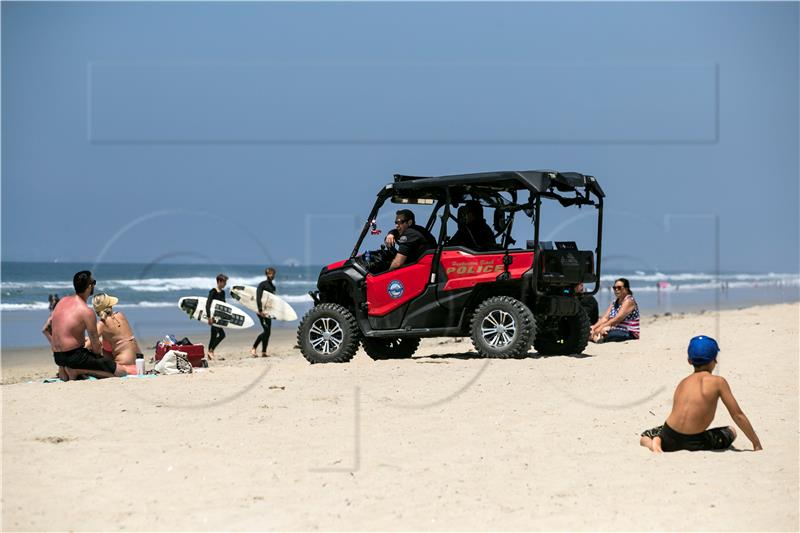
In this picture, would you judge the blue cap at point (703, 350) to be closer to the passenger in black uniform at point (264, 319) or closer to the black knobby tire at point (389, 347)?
the black knobby tire at point (389, 347)

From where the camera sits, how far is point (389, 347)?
1427 cm

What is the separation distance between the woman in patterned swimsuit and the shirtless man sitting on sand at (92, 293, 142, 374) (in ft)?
23.7

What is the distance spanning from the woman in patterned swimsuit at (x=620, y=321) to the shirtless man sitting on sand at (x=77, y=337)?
7665 mm

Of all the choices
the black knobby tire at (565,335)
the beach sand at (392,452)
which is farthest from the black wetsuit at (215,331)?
the black knobby tire at (565,335)

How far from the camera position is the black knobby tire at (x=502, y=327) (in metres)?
12.3

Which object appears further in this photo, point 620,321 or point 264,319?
point 264,319

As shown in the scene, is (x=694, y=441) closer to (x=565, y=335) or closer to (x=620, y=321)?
(x=565, y=335)

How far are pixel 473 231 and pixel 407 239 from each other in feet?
2.99

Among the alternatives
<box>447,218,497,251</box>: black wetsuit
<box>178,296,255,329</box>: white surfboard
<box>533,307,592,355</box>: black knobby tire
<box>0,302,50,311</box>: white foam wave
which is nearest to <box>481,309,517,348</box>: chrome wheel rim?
<box>447,218,497,251</box>: black wetsuit

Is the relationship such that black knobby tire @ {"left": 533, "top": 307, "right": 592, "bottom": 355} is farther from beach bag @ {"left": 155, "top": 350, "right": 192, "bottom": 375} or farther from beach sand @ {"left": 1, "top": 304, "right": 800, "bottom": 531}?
beach bag @ {"left": 155, "top": 350, "right": 192, "bottom": 375}

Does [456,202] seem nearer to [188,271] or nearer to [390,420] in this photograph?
[390,420]

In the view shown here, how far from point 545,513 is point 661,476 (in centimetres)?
132

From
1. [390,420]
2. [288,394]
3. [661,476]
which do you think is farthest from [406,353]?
[661,476]

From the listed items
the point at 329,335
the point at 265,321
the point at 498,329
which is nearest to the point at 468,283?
the point at 498,329
